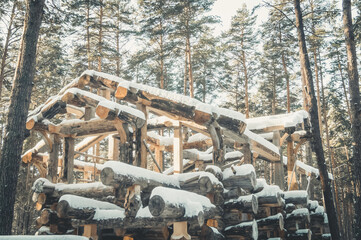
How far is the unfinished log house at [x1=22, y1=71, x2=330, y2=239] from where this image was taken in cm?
700

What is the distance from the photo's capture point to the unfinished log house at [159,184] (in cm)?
700

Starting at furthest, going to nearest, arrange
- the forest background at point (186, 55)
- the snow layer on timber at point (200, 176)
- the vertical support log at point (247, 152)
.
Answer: the forest background at point (186, 55), the vertical support log at point (247, 152), the snow layer on timber at point (200, 176)

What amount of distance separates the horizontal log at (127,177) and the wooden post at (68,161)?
4.61m

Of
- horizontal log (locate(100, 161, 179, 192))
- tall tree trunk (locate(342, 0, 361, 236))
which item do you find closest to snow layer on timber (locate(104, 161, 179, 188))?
horizontal log (locate(100, 161, 179, 192))

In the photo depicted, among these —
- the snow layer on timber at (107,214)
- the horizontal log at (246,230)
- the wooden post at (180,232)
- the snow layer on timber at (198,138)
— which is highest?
the snow layer on timber at (198,138)

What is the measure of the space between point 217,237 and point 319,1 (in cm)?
2077

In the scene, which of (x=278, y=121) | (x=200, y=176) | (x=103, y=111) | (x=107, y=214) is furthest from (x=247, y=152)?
(x=107, y=214)

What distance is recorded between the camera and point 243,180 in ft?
27.8

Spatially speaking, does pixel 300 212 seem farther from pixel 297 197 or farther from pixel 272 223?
pixel 272 223

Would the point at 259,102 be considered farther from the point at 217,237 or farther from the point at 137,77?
the point at 217,237

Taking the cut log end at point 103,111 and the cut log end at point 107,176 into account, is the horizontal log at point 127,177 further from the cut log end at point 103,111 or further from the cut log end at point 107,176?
the cut log end at point 103,111

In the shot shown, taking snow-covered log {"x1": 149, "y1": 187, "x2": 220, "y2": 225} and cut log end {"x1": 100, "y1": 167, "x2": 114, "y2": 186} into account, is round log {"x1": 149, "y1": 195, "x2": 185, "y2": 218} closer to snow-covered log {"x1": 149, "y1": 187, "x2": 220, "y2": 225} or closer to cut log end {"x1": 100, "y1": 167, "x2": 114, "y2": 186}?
snow-covered log {"x1": 149, "y1": 187, "x2": 220, "y2": 225}

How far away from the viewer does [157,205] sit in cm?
567

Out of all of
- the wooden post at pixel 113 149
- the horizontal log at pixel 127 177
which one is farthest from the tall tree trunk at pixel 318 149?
the wooden post at pixel 113 149
